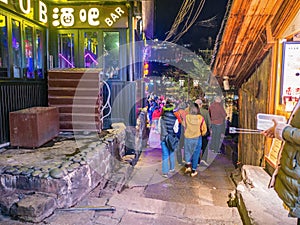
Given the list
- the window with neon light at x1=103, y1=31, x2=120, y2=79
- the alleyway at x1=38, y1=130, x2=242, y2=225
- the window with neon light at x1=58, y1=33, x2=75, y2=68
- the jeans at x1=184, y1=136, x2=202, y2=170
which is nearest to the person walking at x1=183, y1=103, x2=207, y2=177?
the jeans at x1=184, y1=136, x2=202, y2=170

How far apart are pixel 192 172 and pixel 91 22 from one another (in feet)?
20.7

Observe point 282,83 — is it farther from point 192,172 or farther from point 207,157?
point 207,157

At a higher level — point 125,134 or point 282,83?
point 282,83

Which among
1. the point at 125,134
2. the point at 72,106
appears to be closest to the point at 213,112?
the point at 125,134

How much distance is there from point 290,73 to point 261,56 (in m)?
1.62

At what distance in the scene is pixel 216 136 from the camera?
35.6 ft

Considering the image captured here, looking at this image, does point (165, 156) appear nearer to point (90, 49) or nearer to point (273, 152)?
point (273, 152)

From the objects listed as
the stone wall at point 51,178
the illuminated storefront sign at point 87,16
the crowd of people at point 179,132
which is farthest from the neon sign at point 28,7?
the crowd of people at point 179,132

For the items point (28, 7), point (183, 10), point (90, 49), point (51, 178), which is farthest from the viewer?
point (183, 10)

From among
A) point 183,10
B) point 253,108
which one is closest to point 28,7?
point 253,108

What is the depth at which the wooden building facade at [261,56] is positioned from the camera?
530 cm

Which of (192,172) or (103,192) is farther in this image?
(192,172)

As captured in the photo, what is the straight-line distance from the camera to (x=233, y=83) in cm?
1066

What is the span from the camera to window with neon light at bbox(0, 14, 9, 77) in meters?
6.08
